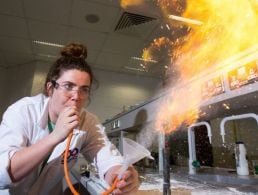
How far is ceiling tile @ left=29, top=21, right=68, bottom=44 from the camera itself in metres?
3.02

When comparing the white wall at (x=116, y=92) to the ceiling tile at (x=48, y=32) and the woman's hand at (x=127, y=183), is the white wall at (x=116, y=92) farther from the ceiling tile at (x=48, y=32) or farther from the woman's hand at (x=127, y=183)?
the woman's hand at (x=127, y=183)

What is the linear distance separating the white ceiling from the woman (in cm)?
170

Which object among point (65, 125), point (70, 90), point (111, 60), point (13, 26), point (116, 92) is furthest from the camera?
point (116, 92)

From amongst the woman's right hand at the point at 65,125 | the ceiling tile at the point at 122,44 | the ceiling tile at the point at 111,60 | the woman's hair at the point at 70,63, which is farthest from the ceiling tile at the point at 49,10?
the woman's right hand at the point at 65,125

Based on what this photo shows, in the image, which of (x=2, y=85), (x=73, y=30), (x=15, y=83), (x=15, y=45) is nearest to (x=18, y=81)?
(x=15, y=83)

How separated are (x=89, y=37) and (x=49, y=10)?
73 cm

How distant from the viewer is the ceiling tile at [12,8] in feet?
8.51

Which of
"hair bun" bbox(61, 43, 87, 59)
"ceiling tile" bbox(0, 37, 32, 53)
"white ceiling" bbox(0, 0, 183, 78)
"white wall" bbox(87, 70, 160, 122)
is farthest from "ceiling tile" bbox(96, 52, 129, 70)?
"hair bun" bbox(61, 43, 87, 59)

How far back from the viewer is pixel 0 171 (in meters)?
0.69

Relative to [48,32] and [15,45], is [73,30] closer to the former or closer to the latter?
[48,32]

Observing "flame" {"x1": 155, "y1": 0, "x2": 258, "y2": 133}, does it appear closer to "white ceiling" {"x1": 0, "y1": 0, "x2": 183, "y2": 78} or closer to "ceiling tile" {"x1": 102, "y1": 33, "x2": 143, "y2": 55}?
"white ceiling" {"x1": 0, "y1": 0, "x2": 183, "y2": 78}

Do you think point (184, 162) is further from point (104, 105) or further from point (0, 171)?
point (104, 105)

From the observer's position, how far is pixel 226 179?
1.31 m

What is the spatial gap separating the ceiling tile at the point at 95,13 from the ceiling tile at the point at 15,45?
1.05 m
